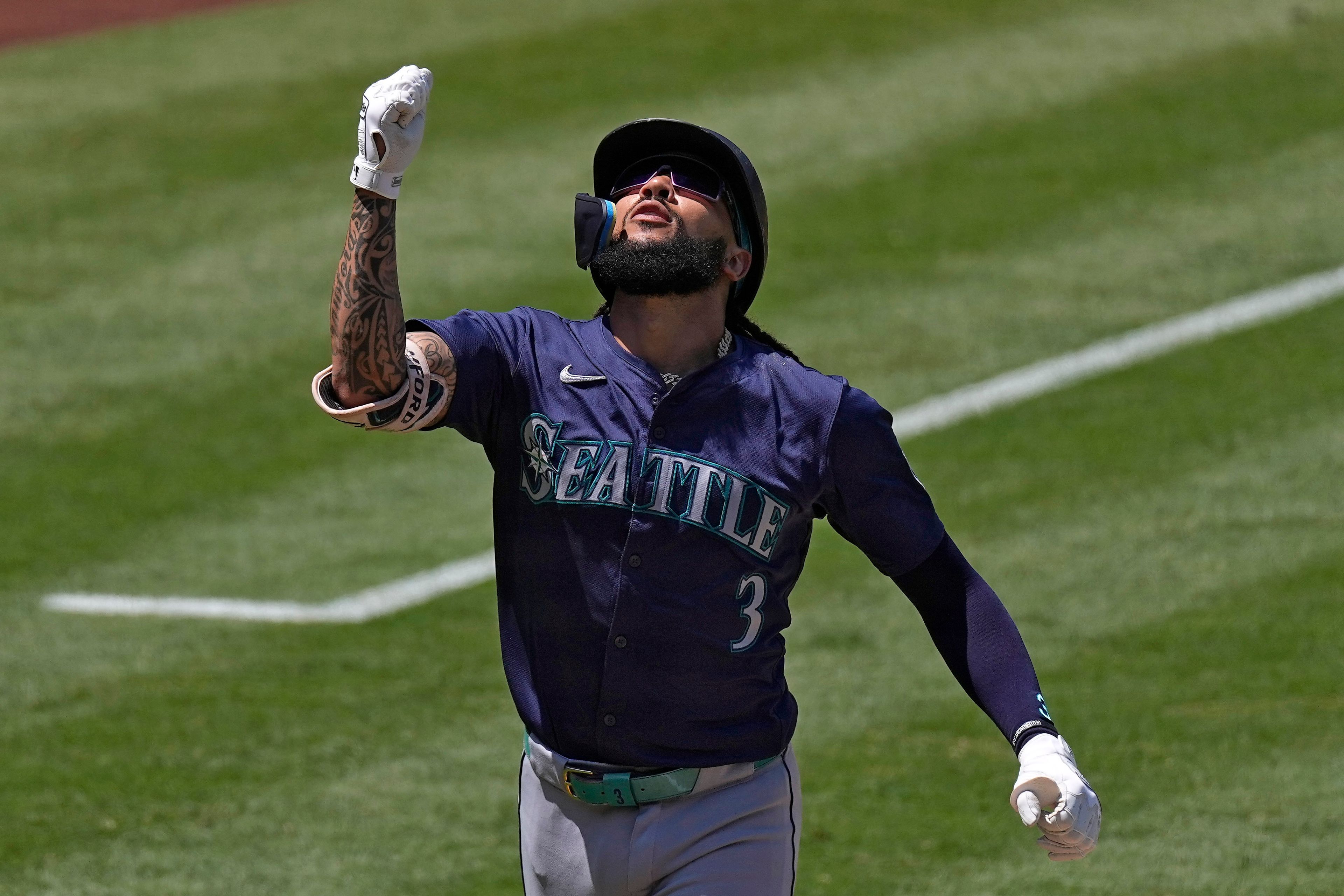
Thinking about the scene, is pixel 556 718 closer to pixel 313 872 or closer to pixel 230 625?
pixel 313 872

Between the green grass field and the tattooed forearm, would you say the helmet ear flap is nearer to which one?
the tattooed forearm

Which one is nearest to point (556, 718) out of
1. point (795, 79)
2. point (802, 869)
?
point (802, 869)

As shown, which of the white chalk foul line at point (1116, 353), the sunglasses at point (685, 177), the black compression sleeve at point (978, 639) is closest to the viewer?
the black compression sleeve at point (978, 639)

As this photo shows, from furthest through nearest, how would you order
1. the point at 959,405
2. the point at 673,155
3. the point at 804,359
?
the point at 804,359 < the point at 959,405 < the point at 673,155

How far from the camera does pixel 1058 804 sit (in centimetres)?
380

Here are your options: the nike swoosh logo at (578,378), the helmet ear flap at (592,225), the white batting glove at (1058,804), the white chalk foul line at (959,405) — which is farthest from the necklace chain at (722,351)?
the white chalk foul line at (959,405)

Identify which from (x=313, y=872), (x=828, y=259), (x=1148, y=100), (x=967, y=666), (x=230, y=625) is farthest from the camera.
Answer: (x=1148, y=100)

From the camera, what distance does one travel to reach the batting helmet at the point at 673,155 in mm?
4172

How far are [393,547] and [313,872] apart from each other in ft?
8.39

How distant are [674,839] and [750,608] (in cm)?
51

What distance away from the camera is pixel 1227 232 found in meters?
11.2

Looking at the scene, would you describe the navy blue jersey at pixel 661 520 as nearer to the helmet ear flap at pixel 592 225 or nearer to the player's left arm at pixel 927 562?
the player's left arm at pixel 927 562

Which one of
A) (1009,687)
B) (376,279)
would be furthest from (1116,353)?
(376,279)

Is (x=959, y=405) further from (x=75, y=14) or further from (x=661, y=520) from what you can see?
(x=75, y=14)
